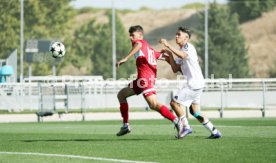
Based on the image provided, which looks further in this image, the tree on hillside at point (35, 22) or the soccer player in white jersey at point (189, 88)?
the tree on hillside at point (35, 22)

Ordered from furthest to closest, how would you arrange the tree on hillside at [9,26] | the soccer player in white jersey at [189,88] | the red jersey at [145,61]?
the tree on hillside at [9,26]
the red jersey at [145,61]
the soccer player in white jersey at [189,88]

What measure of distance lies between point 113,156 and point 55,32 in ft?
269

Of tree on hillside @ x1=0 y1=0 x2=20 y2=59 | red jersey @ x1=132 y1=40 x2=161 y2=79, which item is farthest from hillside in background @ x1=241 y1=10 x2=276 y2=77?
red jersey @ x1=132 y1=40 x2=161 y2=79

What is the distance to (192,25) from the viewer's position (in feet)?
443

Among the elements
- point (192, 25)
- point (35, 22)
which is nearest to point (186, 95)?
point (35, 22)

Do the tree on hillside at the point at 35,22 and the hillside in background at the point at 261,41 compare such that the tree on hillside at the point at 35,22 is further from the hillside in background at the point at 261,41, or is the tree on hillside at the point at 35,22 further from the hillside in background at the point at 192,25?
the hillside in background at the point at 261,41

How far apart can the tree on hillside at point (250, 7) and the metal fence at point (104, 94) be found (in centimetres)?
7114

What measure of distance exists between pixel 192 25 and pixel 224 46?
50195mm

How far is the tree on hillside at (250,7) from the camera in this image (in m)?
114

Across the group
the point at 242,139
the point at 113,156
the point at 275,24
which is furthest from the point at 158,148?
the point at 275,24

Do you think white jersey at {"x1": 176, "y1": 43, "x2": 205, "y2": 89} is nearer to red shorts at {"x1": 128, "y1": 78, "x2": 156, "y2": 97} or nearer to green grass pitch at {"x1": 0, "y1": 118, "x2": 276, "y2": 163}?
red shorts at {"x1": 128, "y1": 78, "x2": 156, "y2": 97}

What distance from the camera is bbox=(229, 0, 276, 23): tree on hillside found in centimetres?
11406

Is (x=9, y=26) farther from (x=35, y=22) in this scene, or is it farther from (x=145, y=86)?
(x=145, y=86)

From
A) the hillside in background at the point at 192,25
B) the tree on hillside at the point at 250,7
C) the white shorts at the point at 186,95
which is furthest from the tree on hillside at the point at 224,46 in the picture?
the white shorts at the point at 186,95
